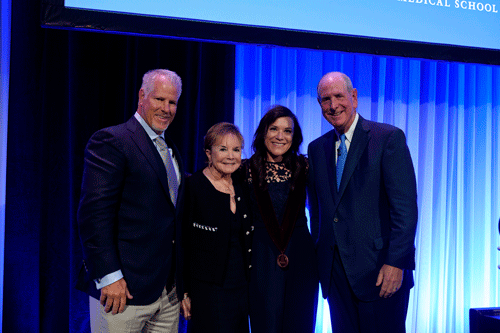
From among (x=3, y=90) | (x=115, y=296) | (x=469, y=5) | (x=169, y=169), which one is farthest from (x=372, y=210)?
(x=3, y=90)

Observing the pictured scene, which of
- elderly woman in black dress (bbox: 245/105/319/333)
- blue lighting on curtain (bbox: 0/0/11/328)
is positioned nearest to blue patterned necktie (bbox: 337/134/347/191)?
elderly woman in black dress (bbox: 245/105/319/333)

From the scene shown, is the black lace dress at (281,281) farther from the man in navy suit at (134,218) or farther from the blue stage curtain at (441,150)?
the blue stage curtain at (441,150)

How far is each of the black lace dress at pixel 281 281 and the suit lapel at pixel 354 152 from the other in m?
0.26

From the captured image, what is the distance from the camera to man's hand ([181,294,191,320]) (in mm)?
1871

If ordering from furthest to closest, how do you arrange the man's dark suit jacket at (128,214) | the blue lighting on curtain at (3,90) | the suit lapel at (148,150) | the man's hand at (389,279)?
1. the blue lighting on curtain at (3,90)
2. the man's hand at (389,279)
3. the suit lapel at (148,150)
4. the man's dark suit jacket at (128,214)

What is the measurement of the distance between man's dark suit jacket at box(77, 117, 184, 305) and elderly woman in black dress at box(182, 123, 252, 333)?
13cm

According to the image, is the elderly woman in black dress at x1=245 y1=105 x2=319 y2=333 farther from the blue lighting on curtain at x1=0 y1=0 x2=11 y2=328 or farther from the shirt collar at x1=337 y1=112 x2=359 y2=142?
the blue lighting on curtain at x1=0 y1=0 x2=11 y2=328

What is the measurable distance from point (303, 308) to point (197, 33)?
166 centimetres

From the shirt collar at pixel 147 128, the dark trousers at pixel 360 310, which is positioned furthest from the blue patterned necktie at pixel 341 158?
the shirt collar at pixel 147 128

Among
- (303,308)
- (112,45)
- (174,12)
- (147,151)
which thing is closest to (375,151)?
(303,308)

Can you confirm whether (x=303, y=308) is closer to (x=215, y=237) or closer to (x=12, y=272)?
(x=215, y=237)

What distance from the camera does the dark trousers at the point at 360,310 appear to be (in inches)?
73.2

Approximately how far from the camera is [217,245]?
183cm

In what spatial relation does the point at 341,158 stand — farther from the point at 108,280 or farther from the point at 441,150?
the point at 441,150
